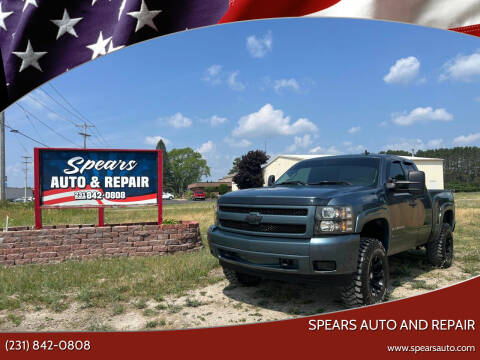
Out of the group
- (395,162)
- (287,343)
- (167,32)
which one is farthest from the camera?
(395,162)

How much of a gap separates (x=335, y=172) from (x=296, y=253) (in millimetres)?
1908

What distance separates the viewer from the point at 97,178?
7094mm

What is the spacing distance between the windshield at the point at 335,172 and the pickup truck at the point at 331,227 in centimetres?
1

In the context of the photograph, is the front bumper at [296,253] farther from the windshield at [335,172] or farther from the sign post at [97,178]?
the sign post at [97,178]

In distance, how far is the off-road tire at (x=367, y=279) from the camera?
3.23 m

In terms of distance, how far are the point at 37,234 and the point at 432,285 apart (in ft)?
22.9

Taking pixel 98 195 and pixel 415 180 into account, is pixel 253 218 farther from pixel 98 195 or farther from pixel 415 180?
pixel 98 195

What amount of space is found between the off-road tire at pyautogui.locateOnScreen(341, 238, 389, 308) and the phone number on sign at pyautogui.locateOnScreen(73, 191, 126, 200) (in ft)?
18.6

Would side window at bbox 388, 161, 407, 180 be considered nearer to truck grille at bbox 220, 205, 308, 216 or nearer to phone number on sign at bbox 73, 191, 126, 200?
truck grille at bbox 220, 205, 308, 216

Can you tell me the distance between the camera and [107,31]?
3.20 metres

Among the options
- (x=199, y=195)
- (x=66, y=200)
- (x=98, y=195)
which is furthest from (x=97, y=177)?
(x=199, y=195)

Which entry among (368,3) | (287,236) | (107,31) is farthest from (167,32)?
(287,236)

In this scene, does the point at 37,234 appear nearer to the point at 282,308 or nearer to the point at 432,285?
the point at 282,308

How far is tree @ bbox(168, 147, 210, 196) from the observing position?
64125 millimetres
